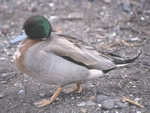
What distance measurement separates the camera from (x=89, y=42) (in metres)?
5.55

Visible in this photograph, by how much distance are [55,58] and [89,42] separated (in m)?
2.23

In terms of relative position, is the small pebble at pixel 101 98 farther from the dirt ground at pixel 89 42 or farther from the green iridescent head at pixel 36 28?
the green iridescent head at pixel 36 28

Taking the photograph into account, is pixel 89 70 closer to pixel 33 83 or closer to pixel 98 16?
pixel 33 83

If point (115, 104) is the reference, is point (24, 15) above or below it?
below

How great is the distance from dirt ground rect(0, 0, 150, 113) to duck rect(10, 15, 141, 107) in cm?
33

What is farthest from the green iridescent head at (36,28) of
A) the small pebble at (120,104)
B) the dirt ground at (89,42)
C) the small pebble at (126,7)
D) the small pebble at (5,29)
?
the small pebble at (126,7)

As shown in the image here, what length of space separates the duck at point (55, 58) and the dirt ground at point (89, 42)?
333 mm

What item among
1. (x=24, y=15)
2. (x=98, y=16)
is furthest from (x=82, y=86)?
(x=24, y=15)

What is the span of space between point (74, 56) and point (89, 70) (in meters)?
0.28

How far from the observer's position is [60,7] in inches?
274

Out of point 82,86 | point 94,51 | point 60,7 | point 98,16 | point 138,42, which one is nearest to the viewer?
point 94,51

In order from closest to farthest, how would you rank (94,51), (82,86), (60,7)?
(94,51) → (82,86) → (60,7)

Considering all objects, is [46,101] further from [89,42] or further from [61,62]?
[89,42]

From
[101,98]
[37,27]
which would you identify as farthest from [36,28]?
[101,98]
